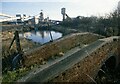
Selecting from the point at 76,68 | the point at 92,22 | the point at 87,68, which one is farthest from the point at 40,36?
the point at 76,68

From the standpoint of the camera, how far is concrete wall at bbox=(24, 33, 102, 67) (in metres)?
10.3

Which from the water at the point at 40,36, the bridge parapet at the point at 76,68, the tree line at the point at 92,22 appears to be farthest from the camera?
the tree line at the point at 92,22

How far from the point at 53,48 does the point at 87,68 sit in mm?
3034

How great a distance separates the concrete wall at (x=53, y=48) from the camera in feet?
33.7

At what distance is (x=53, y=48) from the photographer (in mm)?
11531

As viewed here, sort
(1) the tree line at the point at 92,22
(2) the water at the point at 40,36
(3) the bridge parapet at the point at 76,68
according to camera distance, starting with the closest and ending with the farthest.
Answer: (3) the bridge parapet at the point at 76,68
(2) the water at the point at 40,36
(1) the tree line at the point at 92,22

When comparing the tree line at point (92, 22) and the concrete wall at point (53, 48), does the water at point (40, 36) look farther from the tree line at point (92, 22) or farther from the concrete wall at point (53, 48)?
the concrete wall at point (53, 48)

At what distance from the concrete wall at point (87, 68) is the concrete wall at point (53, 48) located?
90.6 inches

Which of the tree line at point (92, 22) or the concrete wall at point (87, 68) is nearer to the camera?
the concrete wall at point (87, 68)

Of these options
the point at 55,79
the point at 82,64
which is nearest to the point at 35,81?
the point at 55,79

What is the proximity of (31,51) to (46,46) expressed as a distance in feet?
3.41

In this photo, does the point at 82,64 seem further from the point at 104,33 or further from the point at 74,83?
the point at 104,33

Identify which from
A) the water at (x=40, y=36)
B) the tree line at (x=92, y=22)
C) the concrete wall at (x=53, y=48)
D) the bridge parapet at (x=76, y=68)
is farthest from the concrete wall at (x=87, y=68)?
Answer: the tree line at (x=92, y=22)

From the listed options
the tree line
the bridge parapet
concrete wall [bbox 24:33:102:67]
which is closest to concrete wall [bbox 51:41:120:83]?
the bridge parapet
